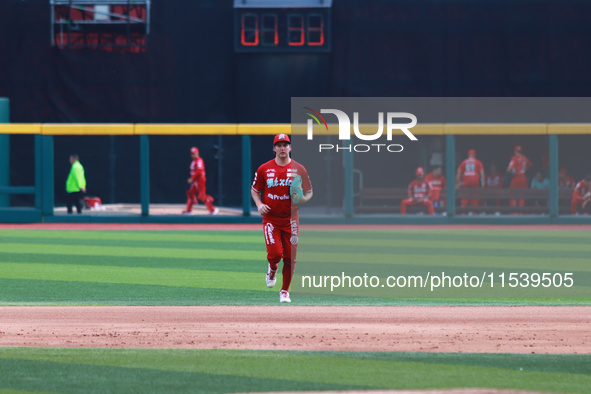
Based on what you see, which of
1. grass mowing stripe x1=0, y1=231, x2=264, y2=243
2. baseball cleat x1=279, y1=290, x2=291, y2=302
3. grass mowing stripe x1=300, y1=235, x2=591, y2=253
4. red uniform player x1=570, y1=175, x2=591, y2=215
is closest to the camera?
baseball cleat x1=279, y1=290, x2=291, y2=302

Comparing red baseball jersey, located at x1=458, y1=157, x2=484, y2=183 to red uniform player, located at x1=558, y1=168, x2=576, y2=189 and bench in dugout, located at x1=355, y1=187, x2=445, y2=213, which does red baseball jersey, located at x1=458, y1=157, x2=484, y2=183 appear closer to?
bench in dugout, located at x1=355, y1=187, x2=445, y2=213

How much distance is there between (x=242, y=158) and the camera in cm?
2178

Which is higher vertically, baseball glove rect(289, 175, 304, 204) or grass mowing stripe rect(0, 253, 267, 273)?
baseball glove rect(289, 175, 304, 204)

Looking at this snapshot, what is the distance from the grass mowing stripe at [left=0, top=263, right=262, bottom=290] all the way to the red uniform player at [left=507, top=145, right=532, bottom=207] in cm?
1081

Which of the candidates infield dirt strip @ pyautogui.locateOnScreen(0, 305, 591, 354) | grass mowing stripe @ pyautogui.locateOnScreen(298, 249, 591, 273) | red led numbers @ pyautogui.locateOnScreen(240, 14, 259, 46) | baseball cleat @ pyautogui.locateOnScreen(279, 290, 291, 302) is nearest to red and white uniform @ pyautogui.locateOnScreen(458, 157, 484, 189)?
Answer: grass mowing stripe @ pyautogui.locateOnScreen(298, 249, 591, 273)

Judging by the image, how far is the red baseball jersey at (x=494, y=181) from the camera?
2108cm

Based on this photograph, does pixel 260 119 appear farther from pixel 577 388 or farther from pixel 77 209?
pixel 577 388

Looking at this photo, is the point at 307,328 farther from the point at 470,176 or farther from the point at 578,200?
the point at 578,200

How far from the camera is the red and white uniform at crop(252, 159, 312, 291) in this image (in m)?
8.95

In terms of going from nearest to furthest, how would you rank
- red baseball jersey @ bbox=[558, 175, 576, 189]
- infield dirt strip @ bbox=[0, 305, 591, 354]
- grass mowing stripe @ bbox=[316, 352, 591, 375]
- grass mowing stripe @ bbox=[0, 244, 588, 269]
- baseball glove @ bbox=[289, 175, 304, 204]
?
grass mowing stripe @ bbox=[316, 352, 591, 375], infield dirt strip @ bbox=[0, 305, 591, 354], baseball glove @ bbox=[289, 175, 304, 204], grass mowing stripe @ bbox=[0, 244, 588, 269], red baseball jersey @ bbox=[558, 175, 576, 189]

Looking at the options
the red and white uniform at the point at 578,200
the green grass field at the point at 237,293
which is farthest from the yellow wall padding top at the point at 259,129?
the green grass field at the point at 237,293

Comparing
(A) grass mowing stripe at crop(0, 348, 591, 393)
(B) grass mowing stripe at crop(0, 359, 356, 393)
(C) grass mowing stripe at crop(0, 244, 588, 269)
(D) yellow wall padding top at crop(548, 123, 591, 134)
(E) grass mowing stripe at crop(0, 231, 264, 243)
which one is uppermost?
(D) yellow wall padding top at crop(548, 123, 591, 134)

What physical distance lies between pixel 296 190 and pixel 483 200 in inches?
519

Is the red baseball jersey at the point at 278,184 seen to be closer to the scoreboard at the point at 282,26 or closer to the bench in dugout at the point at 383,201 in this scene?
the bench in dugout at the point at 383,201
